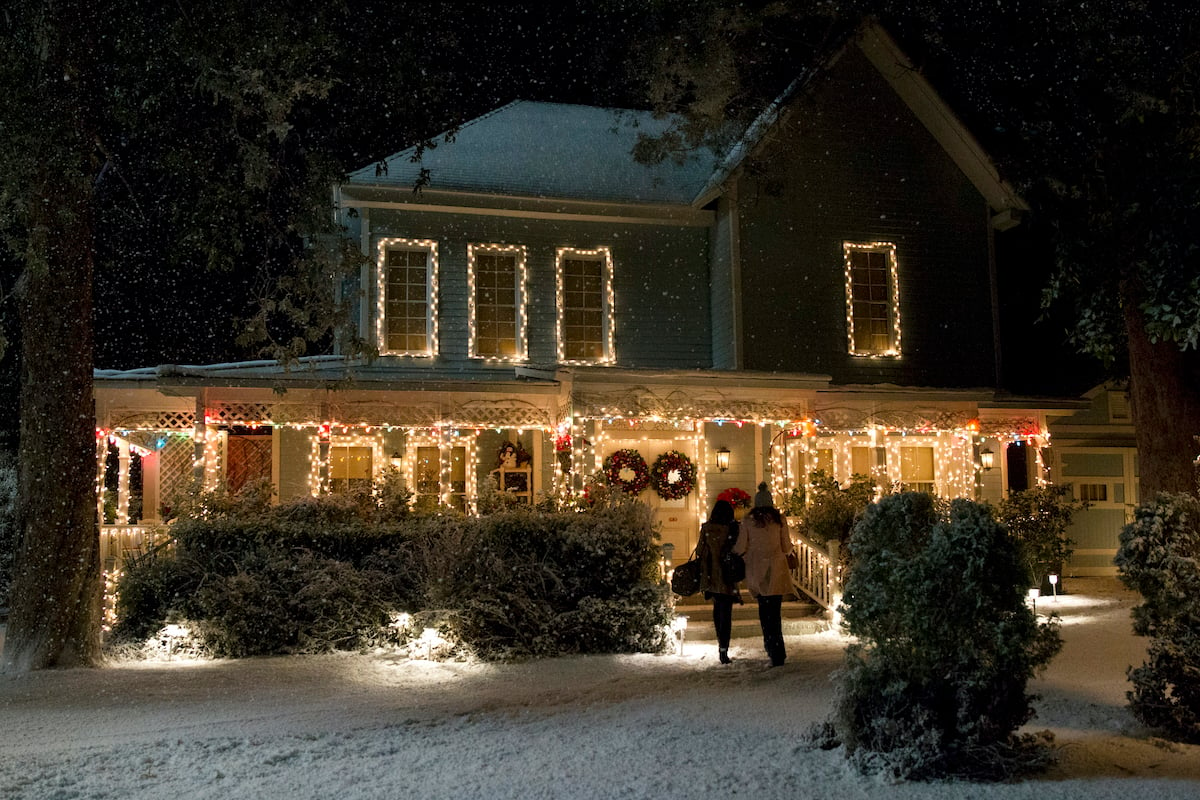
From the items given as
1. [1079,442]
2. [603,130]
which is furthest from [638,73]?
[1079,442]

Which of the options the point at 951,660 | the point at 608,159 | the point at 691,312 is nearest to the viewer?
the point at 951,660

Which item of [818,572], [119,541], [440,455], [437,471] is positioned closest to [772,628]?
[818,572]

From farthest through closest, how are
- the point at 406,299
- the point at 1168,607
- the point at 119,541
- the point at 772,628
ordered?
the point at 406,299
the point at 119,541
the point at 772,628
the point at 1168,607

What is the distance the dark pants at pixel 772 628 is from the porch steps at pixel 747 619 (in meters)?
1.82

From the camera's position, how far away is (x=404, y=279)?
15.8 m

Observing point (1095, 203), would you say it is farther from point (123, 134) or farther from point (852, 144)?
point (123, 134)

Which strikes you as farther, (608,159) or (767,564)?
(608,159)

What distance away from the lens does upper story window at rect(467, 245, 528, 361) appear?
16.0 m

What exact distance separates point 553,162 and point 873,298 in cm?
604

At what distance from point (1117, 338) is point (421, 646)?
9665 mm

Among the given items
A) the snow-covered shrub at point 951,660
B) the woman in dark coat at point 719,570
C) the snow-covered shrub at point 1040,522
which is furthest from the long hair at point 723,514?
the snow-covered shrub at point 1040,522

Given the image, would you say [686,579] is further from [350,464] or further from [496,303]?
[350,464]

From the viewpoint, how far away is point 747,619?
486 inches

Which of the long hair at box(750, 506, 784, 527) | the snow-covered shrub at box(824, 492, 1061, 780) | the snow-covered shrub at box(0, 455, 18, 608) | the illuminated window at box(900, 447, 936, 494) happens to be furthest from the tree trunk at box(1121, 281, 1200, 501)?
the snow-covered shrub at box(0, 455, 18, 608)
